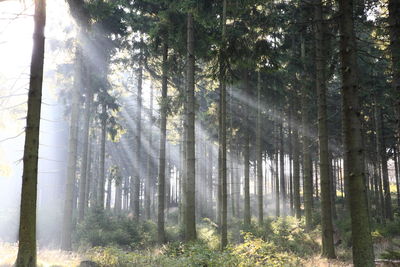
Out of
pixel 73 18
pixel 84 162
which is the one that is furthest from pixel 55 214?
pixel 73 18

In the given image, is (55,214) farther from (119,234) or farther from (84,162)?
(119,234)

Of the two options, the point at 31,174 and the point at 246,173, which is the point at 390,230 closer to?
the point at 246,173

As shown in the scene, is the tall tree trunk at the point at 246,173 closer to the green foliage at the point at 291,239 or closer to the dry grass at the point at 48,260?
the green foliage at the point at 291,239

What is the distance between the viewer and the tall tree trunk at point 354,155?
6.14 m

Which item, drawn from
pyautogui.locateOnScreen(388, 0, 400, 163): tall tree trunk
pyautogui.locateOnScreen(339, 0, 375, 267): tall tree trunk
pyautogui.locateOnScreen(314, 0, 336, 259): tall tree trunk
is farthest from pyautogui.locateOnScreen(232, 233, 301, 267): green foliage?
pyautogui.locateOnScreen(388, 0, 400, 163): tall tree trunk

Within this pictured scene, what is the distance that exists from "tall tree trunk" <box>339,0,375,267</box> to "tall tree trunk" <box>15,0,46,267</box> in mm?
6574

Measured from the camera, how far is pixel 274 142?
29203 mm

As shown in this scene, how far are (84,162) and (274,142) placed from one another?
53.1 feet

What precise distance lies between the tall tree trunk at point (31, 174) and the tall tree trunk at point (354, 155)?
6.57m

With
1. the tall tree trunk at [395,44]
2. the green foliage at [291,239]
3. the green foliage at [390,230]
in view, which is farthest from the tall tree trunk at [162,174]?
the green foliage at [390,230]

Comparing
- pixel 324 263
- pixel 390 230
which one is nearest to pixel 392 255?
pixel 324 263

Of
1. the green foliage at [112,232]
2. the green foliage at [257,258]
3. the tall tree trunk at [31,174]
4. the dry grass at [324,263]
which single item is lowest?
the green foliage at [112,232]

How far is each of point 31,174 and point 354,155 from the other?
671 cm

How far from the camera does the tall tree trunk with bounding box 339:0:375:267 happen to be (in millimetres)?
6145
